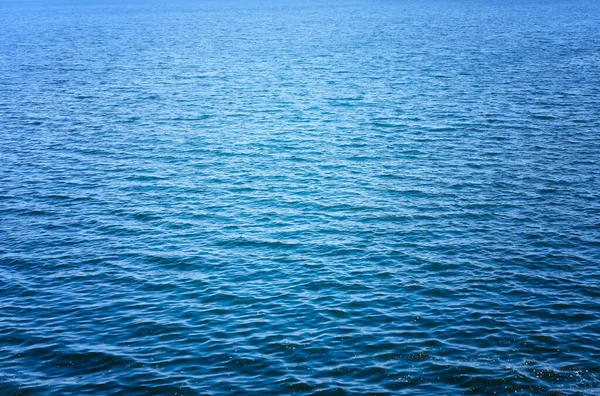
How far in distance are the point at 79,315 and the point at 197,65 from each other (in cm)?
9496


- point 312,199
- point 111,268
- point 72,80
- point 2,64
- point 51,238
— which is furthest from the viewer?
point 2,64

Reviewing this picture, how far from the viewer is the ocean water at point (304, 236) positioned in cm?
3262

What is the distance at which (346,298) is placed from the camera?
39375 mm

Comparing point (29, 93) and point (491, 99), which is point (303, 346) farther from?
point (29, 93)

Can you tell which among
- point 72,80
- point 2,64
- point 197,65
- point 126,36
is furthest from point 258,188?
point 126,36

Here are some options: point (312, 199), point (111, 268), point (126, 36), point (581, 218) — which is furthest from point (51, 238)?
point (126, 36)

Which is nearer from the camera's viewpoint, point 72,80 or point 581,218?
point 581,218

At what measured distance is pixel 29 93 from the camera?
314ft

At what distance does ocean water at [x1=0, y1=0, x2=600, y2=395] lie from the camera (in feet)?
107

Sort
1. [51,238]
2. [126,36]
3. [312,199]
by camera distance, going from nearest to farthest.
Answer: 1. [51,238]
2. [312,199]
3. [126,36]

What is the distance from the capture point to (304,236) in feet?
160

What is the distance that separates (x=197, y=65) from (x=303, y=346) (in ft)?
331

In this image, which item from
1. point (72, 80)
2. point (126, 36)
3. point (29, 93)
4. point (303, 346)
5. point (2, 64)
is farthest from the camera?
point (126, 36)

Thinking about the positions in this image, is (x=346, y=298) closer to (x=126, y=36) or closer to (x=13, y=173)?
(x=13, y=173)
